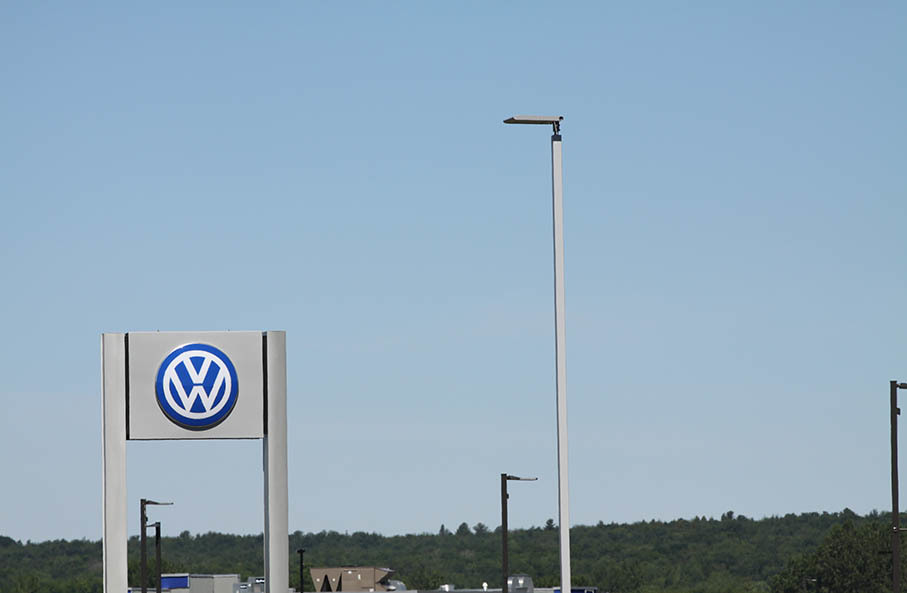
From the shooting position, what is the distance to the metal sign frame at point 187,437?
26.0 meters

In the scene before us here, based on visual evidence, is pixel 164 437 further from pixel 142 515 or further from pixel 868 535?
pixel 868 535

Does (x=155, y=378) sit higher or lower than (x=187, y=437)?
higher

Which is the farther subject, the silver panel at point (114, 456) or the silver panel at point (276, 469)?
the silver panel at point (276, 469)

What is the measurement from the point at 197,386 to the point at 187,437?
2.66ft

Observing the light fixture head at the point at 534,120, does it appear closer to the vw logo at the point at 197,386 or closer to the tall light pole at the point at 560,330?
the tall light pole at the point at 560,330

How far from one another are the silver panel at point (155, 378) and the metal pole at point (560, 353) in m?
4.76

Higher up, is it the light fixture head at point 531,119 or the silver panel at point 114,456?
the light fixture head at point 531,119

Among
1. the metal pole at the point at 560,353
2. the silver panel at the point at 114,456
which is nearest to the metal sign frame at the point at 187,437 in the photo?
the silver panel at the point at 114,456

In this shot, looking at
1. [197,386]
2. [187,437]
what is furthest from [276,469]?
[197,386]

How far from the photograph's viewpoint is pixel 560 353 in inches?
1062

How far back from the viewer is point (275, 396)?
26578 mm

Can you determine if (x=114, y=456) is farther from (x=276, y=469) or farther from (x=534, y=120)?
(x=534, y=120)

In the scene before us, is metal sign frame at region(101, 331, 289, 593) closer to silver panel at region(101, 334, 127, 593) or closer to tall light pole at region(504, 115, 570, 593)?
silver panel at region(101, 334, 127, 593)

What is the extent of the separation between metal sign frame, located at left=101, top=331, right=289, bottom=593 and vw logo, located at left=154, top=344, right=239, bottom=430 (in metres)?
0.21
